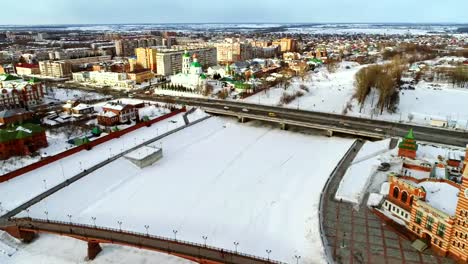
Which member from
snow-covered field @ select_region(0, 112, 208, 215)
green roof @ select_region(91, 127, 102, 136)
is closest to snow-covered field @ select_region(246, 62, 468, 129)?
snow-covered field @ select_region(0, 112, 208, 215)

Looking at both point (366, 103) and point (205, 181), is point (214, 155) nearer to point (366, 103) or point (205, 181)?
point (205, 181)

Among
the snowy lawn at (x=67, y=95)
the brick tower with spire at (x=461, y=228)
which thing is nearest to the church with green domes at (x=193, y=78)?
the snowy lawn at (x=67, y=95)

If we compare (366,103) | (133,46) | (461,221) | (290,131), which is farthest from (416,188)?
(133,46)

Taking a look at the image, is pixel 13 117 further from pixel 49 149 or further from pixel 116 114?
pixel 116 114

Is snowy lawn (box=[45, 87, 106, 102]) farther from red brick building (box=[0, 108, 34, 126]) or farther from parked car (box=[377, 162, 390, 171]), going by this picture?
parked car (box=[377, 162, 390, 171])

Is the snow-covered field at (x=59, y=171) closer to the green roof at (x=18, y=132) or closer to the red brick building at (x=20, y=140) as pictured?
the red brick building at (x=20, y=140)
